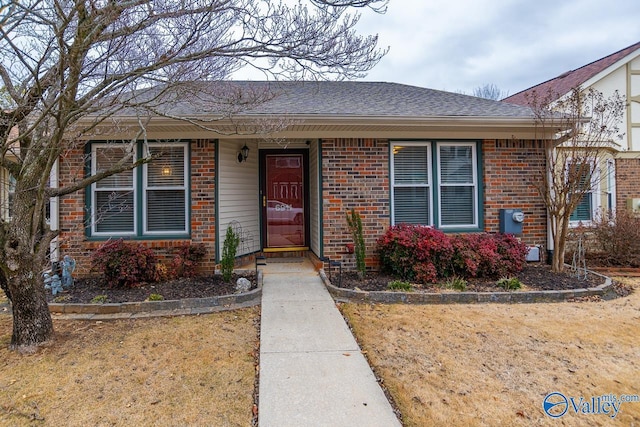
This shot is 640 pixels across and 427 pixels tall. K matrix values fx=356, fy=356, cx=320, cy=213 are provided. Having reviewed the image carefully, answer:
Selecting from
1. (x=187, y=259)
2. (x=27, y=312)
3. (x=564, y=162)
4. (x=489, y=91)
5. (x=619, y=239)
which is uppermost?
(x=489, y=91)

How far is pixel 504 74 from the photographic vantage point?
32250 mm

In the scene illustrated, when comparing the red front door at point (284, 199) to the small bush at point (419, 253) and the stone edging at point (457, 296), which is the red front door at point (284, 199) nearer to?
the small bush at point (419, 253)

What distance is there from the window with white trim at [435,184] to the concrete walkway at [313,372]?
2700 mm

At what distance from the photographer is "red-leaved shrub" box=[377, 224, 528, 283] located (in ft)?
18.3

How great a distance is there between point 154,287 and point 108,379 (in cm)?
254

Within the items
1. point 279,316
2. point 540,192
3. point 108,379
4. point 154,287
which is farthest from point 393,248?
point 108,379

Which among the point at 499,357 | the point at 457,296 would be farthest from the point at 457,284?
the point at 499,357

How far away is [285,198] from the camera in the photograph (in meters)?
7.79

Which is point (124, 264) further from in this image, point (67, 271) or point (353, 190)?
point (353, 190)

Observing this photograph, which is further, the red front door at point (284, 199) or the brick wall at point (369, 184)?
the red front door at point (284, 199)

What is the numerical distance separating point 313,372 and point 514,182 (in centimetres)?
565

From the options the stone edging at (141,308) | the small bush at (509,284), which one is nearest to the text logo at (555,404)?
the small bush at (509,284)

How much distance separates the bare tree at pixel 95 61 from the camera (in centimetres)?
320

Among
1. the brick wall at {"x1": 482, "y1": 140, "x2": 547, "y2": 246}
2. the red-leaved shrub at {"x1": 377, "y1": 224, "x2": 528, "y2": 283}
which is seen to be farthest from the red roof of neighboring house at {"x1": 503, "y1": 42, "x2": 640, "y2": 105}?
the red-leaved shrub at {"x1": 377, "y1": 224, "x2": 528, "y2": 283}
